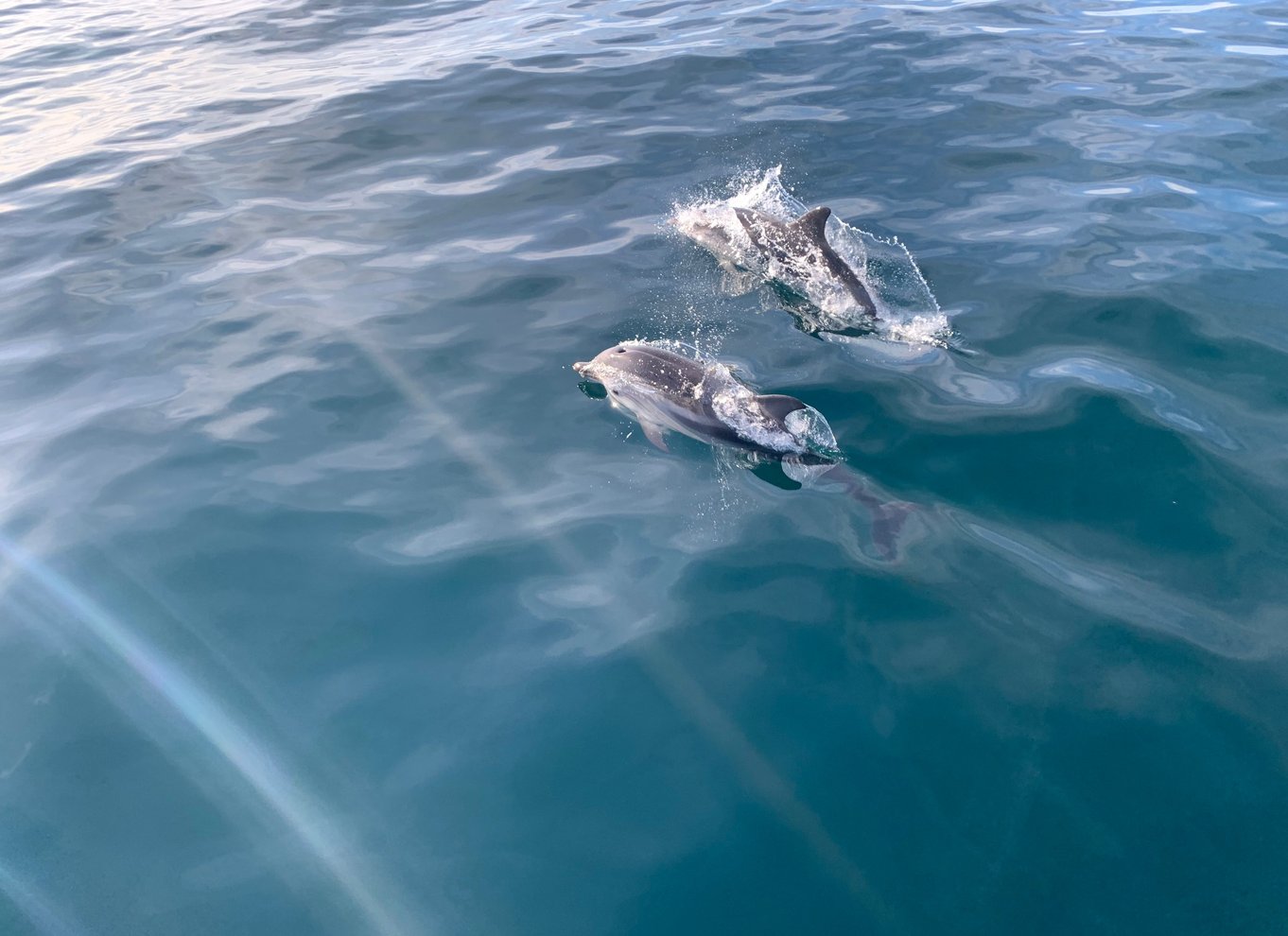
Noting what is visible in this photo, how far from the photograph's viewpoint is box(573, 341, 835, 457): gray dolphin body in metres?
7.05

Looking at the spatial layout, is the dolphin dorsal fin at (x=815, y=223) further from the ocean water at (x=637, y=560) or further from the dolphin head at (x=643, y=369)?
the dolphin head at (x=643, y=369)

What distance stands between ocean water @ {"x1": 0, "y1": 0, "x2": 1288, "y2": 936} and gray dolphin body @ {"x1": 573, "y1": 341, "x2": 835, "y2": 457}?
0.74 ft

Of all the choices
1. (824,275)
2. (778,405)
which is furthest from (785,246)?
(778,405)

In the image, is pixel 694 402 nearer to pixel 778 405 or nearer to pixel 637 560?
pixel 778 405

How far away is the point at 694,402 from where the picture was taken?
7.37m

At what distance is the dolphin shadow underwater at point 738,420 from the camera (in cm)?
689

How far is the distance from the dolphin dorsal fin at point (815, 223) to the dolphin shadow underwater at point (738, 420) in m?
2.39

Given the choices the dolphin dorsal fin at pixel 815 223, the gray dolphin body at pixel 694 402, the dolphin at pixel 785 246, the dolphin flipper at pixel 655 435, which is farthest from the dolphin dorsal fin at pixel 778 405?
the dolphin dorsal fin at pixel 815 223

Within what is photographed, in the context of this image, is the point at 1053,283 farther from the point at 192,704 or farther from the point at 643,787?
the point at 192,704

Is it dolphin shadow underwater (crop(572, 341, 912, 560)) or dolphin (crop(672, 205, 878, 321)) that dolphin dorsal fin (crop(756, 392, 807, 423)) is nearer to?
dolphin shadow underwater (crop(572, 341, 912, 560))

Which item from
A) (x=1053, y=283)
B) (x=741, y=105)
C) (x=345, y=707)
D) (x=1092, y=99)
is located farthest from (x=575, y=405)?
(x=1092, y=99)

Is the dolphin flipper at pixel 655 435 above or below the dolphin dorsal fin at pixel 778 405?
below

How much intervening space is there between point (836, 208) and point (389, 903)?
918 centimetres

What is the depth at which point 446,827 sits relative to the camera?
15.9ft
